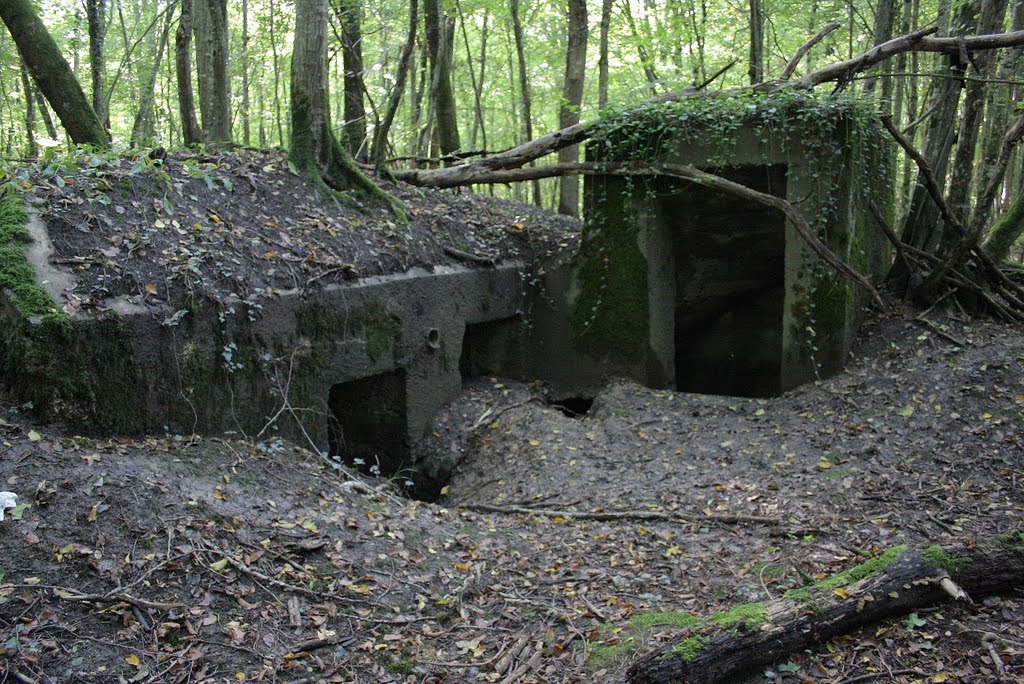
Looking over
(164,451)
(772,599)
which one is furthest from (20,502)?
(772,599)

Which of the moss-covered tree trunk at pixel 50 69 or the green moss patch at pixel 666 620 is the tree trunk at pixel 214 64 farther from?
the green moss patch at pixel 666 620

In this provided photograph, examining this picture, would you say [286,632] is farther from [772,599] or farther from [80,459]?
[772,599]

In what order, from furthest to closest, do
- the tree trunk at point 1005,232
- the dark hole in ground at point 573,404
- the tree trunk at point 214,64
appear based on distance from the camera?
1. the tree trunk at point 214,64
2. the dark hole in ground at point 573,404
3. the tree trunk at point 1005,232

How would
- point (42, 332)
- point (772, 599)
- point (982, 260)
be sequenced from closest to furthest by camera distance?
point (772, 599) → point (42, 332) → point (982, 260)

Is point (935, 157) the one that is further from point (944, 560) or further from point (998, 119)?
point (944, 560)

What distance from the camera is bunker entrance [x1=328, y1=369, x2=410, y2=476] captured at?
8.42m

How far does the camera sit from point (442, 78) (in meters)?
12.8

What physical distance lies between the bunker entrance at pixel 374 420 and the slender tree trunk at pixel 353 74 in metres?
4.14

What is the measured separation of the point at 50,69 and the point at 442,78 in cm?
634

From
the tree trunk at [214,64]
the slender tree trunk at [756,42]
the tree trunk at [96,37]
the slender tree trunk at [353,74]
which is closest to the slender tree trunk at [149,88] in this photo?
the tree trunk at [96,37]

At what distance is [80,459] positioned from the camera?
4.88m

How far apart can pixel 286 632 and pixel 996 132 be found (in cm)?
991

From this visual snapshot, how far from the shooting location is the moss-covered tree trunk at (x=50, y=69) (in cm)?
747

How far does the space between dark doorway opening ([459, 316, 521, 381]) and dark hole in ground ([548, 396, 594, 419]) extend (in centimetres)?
65
